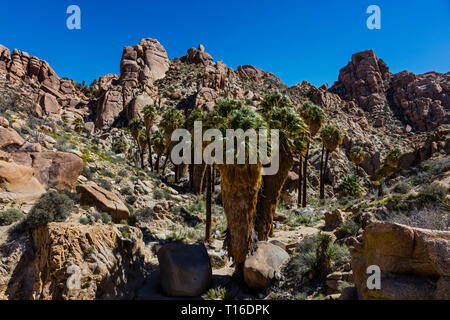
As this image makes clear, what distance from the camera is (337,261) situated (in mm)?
10508

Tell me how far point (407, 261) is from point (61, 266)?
31.9 ft

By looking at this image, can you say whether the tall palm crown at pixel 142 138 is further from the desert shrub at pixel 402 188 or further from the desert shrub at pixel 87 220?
the desert shrub at pixel 402 188

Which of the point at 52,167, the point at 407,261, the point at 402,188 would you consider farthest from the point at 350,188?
the point at 52,167

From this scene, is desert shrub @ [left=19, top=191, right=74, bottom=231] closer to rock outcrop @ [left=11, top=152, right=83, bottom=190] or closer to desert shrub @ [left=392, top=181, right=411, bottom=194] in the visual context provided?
rock outcrop @ [left=11, top=152, right=83, bottom=190]

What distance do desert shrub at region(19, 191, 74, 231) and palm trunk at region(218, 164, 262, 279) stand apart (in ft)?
21.6

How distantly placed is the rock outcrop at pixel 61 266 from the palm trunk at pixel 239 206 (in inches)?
203

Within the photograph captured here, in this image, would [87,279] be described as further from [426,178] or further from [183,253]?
[426,178]

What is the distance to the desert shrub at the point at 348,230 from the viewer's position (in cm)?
1309

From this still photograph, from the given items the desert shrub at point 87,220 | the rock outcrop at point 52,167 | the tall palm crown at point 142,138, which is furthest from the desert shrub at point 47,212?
the tall palm crown at point 142,138

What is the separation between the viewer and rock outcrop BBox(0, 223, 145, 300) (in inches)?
304

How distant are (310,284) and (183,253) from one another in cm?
576

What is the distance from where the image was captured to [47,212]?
902cm

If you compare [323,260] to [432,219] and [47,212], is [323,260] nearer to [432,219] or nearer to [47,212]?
[432,219]
